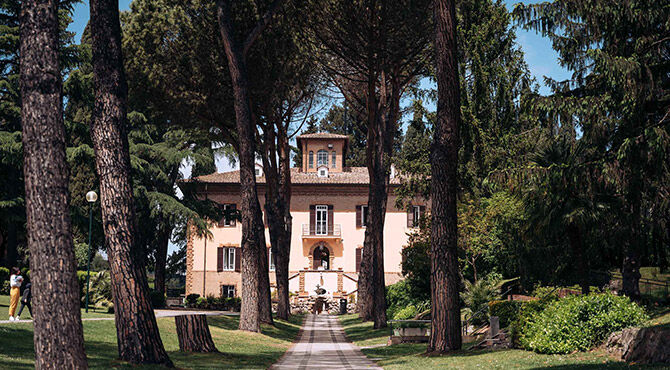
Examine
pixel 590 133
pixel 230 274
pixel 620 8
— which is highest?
pixel 620 8

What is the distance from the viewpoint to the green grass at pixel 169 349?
10492 mm

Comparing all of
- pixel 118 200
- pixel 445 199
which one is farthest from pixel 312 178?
pixel 118 200

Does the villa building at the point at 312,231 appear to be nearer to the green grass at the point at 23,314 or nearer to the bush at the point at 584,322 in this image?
the green grass at the point at 23,314

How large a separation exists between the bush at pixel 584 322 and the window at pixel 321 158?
1515 inches

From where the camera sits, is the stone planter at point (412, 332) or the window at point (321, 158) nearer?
the stone planter at point (412, 332)

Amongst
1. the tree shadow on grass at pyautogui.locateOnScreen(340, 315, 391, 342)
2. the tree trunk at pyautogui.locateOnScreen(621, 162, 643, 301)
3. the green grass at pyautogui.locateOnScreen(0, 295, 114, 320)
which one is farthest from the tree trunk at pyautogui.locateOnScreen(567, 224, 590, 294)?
the green grass at pyautogui.locateOnScreen(0, 295, 114, 320)

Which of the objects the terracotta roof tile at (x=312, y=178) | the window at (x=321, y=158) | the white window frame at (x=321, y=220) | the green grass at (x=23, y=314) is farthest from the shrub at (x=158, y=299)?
the window at (x=321, y=158)

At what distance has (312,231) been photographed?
48.7 metres

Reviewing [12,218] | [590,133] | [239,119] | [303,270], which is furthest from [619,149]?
[303,270]

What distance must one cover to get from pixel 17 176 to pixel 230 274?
23.7 m

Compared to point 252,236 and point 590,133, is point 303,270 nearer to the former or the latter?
point 252,236

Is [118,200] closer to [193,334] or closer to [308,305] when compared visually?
[193,334]

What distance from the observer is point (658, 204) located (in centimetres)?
1570

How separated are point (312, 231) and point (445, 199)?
36367 mm
